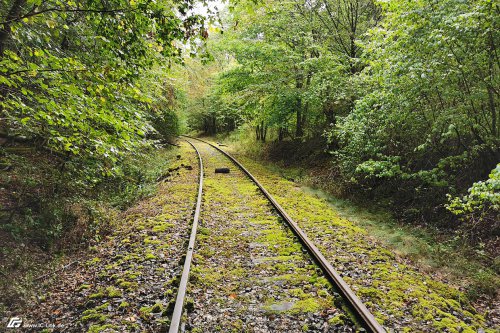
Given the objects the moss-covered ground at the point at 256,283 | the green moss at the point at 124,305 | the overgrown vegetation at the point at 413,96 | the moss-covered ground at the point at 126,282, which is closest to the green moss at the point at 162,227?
the moss-covered ground at the point at 126,282

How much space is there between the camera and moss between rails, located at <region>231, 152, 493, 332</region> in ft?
11.8

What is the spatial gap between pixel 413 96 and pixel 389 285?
184 inches

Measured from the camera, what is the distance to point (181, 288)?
152 inches

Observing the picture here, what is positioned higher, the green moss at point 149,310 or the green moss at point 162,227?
the green moss at point 162,227

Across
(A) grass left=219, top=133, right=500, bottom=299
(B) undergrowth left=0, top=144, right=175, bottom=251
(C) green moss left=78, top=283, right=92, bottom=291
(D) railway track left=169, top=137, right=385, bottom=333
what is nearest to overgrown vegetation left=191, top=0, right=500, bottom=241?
(A) grass left=219, top=133, right=500, bottom=299

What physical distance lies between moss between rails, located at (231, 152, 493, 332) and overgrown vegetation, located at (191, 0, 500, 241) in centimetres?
137

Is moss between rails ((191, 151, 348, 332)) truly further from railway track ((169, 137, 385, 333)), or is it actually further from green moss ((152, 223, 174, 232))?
green moss ((152, 223, 174, 232))

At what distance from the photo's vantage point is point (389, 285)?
4.21 m

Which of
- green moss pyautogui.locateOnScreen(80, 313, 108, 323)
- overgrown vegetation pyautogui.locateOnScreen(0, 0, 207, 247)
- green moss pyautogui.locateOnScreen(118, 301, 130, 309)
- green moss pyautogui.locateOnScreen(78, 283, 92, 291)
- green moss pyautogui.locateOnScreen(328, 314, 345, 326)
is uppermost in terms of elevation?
overgrown vegetation pyautogui.locateOnScreen(0, 0, 207, 247)

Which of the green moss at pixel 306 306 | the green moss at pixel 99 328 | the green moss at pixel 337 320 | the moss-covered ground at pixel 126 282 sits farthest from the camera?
the green moss at pixel 306 306

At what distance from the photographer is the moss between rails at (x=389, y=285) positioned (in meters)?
3.60

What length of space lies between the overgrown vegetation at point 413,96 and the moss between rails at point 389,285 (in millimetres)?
1375

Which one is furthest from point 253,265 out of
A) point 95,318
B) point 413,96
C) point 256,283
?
point 413,96

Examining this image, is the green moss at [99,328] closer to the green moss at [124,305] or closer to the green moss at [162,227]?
the green moss at [124,305]
